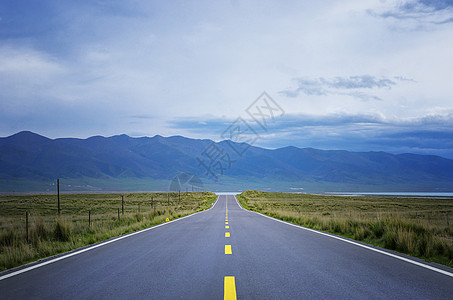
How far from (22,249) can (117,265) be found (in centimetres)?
373

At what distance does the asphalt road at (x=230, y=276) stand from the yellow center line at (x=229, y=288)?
0.01 m

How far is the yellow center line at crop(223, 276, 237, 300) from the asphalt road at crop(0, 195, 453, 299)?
1 cm

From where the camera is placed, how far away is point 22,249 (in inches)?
389

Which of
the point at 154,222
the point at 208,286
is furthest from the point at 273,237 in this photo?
the point at 154,222

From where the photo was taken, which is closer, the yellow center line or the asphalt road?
the yellow center line

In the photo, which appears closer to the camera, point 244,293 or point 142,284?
point 244,293

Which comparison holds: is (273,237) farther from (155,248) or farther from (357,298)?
(357,298)

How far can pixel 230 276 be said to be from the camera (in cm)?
667

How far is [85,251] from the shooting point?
989cm

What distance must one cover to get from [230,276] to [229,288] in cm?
86

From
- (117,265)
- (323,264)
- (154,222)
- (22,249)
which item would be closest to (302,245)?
(323,264)

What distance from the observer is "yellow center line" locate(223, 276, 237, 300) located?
5305 millimetres

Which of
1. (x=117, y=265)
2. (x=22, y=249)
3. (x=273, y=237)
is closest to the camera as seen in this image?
(x=117, y=265)

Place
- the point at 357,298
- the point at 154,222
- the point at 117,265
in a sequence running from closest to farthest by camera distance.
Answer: the point at 357,298 < the point at 117,265 < the point at 154,222
